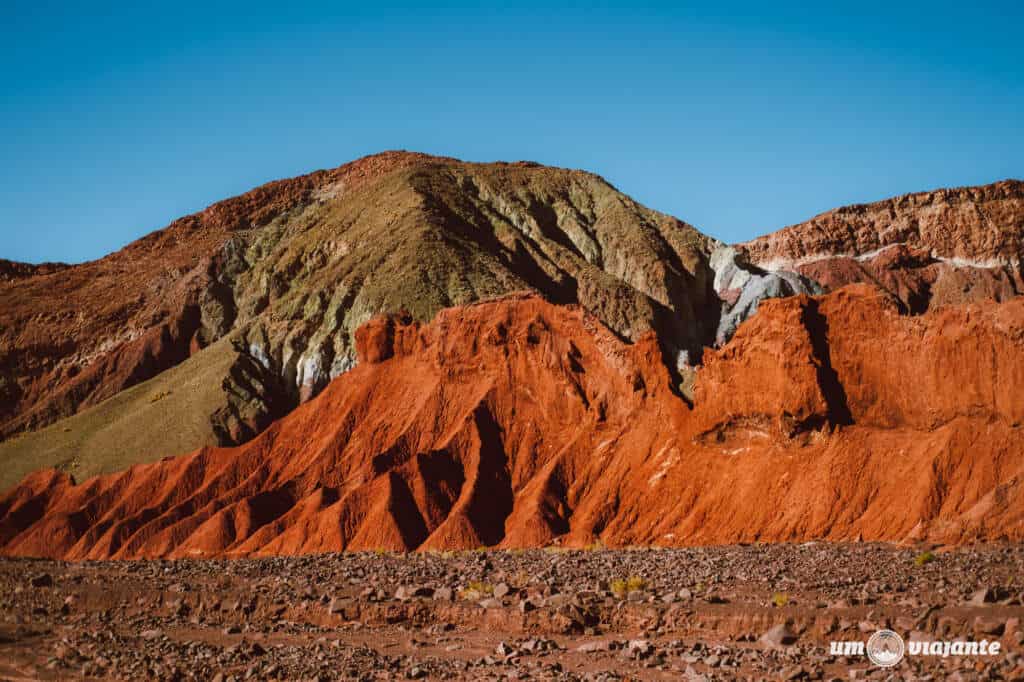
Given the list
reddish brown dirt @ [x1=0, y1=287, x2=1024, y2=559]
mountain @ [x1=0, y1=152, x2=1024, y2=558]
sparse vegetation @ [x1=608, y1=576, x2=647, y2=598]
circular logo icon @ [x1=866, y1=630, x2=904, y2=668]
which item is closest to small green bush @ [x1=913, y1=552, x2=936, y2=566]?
reddish brown dirt @ [x1=0, y1=287, x2=1024, y2=559]

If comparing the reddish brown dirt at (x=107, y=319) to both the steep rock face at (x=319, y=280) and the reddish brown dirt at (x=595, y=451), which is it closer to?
the steep rock face at (x=319, y=280)

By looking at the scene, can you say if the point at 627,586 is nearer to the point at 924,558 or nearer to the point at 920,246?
the point at 924,558

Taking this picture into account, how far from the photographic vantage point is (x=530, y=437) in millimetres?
69938

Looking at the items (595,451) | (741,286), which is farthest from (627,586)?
(741,286)

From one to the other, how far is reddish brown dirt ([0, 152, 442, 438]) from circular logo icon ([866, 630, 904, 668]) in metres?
84.1

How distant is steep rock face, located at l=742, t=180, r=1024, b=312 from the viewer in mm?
133875

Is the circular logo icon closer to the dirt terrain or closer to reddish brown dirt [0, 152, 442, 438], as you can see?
the dirt terrain

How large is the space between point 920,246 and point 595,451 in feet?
299

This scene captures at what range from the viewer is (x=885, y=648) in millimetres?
27891

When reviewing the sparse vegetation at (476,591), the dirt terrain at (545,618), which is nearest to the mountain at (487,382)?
the dirt terrain at (545,618)

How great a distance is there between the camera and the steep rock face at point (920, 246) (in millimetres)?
133875

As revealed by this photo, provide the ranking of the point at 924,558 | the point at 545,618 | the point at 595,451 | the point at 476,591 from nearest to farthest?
the point at 545,618 < the point at 476,591 < the point at 924,558 < the point at 595,451

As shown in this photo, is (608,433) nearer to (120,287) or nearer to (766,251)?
(120,287)

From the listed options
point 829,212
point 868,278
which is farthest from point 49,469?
point 829,212
